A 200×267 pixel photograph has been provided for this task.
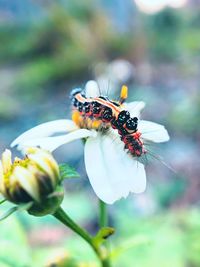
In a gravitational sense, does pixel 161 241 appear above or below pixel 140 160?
below

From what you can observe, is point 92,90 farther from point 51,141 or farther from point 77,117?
point 51,141

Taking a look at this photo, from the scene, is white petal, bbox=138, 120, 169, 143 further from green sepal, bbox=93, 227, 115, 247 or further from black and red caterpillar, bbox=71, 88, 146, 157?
green sepal, bbox=93, 227, 115, 247

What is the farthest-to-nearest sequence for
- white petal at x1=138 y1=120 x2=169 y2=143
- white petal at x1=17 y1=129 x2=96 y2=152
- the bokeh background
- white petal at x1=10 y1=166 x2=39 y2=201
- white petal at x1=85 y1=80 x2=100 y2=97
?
the bokeh background → white petal at x1=85 y1=80 x2=100 y2=97 → white petal at x1=138 y1=120 x2=169 y2=143 → white petal at x1=17 y1=129 x2=96 y2=152 → white petal at x1=10 y1=166 x2=39 y2=201

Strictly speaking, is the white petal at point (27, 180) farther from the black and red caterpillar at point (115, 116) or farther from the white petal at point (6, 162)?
the black and red caterpillar at point (115, 116)

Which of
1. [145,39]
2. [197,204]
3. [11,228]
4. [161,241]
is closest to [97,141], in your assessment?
[11,228]

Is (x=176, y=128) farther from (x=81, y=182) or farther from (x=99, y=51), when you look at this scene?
(x=99, y=51)

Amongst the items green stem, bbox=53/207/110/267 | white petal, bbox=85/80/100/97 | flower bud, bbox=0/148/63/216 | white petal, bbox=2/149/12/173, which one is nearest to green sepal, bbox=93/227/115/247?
green stem, bbox=53/207/110/267
